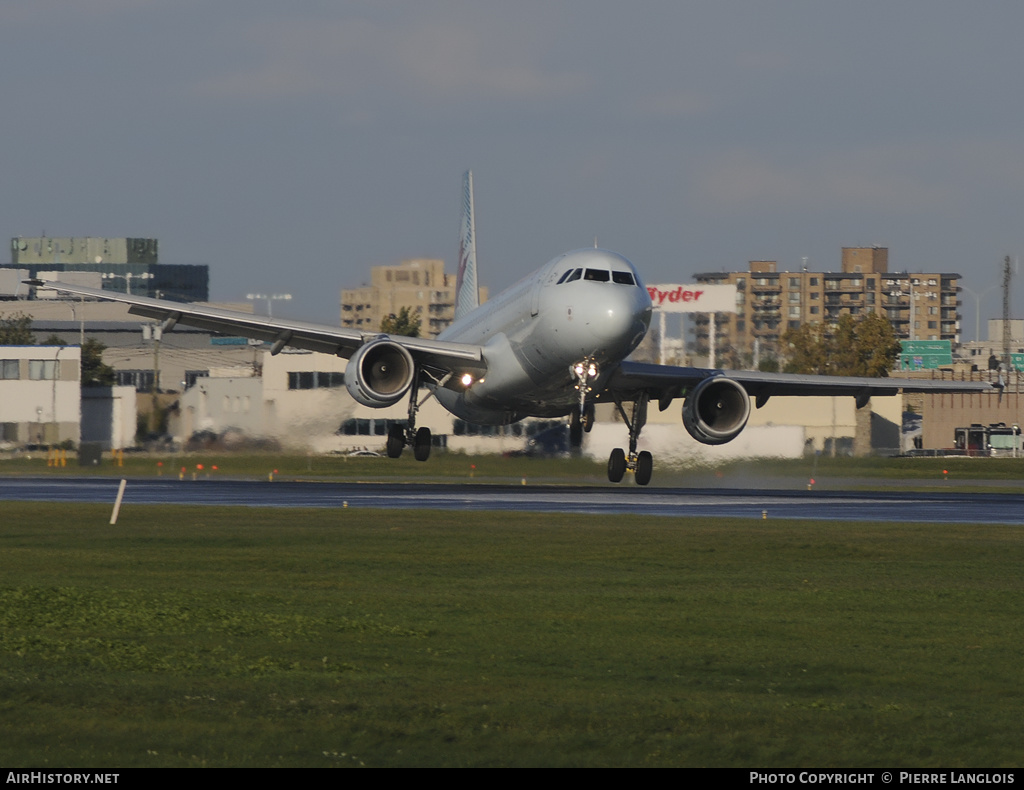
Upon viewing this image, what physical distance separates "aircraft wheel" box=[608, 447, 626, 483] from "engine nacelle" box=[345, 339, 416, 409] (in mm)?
6618

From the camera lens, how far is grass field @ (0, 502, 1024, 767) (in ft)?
32.6

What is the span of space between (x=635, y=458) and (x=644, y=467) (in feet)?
1.44

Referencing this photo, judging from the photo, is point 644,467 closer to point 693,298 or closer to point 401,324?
point 693,298

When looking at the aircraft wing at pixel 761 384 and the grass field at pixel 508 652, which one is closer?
the grass field at pixel 508 652

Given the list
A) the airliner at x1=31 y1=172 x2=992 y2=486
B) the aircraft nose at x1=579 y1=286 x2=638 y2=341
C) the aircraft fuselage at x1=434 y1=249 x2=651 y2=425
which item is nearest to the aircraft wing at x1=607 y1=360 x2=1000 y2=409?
the airliner at x1=31 y1=172 x2=992 y2=486

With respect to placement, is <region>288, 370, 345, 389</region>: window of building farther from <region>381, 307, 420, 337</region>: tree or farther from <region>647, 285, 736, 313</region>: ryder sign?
<region>381, 307, 420, 337</region>: tree

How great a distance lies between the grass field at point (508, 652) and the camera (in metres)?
9.93

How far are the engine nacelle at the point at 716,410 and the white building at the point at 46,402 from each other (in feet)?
110

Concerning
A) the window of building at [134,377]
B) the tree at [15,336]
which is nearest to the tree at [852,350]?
the window of building at [134,377]

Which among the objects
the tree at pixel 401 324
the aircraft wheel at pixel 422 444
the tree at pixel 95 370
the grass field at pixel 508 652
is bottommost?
the grass field at pixel 508 652

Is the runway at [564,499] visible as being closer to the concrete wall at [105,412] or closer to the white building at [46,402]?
the concrete wall at [105,412]

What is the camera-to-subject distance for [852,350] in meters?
132

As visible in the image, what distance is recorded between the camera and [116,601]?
1686 centimetres

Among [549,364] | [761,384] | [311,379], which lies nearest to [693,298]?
[311,379]
